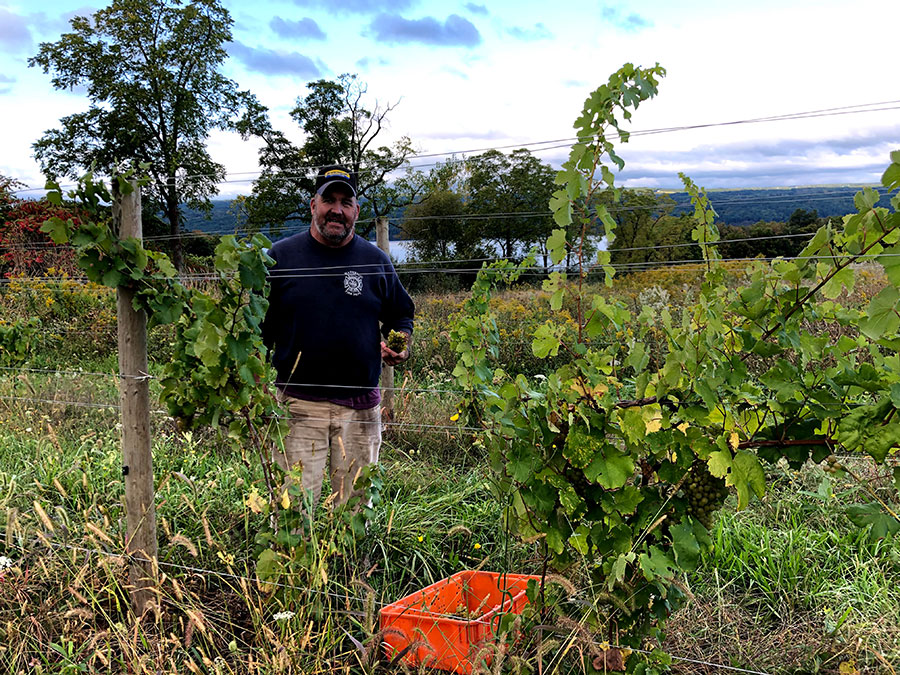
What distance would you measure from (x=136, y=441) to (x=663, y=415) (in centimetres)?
218

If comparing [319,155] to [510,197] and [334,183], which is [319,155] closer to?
[510,197]

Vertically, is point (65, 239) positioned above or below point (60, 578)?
above

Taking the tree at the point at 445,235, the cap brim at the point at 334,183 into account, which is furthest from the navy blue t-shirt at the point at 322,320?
the tree at the point at 445,235

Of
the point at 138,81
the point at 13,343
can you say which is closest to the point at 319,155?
the point at 138,81

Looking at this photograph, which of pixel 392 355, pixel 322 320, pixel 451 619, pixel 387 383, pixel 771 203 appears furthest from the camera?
pixel 387 383

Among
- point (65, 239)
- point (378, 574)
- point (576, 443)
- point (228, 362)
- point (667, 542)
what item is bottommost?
point (378, 574)

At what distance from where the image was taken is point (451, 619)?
2.53m

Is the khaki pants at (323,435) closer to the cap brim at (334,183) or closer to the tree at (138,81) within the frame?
the cap brim at (334,183)

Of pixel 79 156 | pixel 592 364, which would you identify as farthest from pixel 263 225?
pixel 592 364

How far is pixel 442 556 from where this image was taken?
355 centimetres

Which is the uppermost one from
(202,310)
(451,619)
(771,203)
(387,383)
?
(771,203)

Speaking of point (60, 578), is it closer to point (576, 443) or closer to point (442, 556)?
point (442, 556)

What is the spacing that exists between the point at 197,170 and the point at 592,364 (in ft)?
110

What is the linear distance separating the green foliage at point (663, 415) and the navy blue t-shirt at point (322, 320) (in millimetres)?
1505
